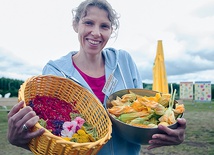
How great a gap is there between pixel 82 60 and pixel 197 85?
62.3 feet

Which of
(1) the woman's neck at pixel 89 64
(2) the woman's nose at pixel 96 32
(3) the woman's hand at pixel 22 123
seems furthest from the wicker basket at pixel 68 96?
(2) the woman's nose at pixel 96 32

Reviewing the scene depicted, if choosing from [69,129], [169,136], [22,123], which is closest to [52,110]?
[69,129]

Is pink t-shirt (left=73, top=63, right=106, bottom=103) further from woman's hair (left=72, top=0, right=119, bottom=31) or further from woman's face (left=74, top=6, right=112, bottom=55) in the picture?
woman's hair (left=72, top=0, right=119, bottom=31)

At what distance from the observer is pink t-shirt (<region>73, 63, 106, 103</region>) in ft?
5.32

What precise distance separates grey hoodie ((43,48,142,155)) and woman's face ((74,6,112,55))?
159 mm

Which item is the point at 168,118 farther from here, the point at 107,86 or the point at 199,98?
the point at 199,98

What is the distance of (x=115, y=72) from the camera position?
1698mm

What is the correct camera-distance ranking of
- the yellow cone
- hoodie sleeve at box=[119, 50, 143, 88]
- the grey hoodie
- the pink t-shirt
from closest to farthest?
1. the grey hoodie
2. the pink t-shirt
3. hoodie sleeve at box=[119, 50, 143, 88]
4. the yellow cone

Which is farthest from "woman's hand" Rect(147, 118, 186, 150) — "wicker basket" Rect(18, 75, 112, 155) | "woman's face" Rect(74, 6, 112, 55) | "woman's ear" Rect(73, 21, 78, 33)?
"woman's ear" Rect(73, 21, 78, 33)

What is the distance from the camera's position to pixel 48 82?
1519 mm

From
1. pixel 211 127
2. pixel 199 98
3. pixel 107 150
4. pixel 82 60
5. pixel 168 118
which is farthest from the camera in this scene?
pixel 199 98

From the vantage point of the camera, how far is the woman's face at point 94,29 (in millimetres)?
1550

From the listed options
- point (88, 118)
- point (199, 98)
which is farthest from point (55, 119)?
point (199, 98)

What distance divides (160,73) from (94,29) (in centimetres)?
467
